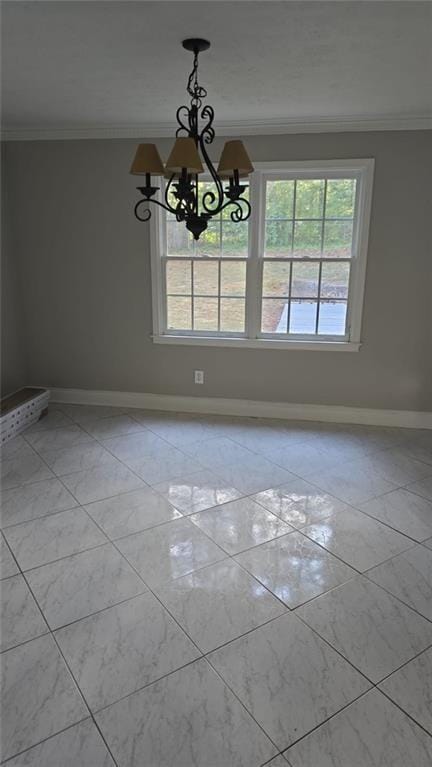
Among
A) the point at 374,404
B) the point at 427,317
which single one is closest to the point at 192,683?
the point at 374,404

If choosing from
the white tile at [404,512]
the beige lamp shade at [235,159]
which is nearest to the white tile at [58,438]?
the white tile at [404,512]

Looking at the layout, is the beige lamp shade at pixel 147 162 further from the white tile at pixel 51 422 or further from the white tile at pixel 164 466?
the white tile at pixel 51 422

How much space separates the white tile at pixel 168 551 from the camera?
232cm

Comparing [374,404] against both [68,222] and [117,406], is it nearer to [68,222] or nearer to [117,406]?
[117,406]

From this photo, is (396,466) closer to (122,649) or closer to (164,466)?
(164,466)

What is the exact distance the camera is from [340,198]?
3877mm

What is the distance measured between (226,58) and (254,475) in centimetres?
245

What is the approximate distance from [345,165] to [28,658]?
375cm

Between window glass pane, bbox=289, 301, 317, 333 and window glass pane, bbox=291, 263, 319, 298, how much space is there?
76 mm

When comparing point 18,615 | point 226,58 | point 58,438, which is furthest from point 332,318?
point 18,615

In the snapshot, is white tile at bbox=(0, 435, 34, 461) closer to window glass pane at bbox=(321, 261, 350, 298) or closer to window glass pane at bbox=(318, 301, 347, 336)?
window glass pane at bbox=(318, 301, 347, 336)

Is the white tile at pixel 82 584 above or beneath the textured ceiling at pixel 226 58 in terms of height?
beneath

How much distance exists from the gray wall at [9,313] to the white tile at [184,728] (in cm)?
328

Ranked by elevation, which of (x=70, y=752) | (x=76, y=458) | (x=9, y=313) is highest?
(x=9, y=313)
